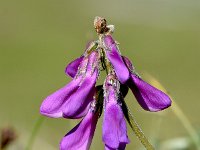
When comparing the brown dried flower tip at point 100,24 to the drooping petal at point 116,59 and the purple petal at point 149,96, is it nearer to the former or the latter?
the drooping petal at point 116,59

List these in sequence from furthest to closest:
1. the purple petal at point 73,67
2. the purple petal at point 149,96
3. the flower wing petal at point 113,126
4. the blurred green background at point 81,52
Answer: the blurred green background at point 81,52
the purple petal at point 73,67
the purple petal at point 149,96
the flower wing petal at point 113,126

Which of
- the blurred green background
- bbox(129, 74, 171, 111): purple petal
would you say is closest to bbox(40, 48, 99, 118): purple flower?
bbox(129, 74, 171, 111): purple petal

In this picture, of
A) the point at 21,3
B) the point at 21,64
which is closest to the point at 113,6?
the point at 21,3

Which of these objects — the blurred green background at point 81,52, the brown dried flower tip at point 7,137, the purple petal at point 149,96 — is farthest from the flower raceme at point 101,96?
the brown dried flower tip at point 7,137

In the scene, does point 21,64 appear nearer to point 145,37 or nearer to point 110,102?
point 145,37

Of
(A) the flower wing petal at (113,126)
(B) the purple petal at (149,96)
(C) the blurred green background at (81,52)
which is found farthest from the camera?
(C) the blurred green background at (81,52)

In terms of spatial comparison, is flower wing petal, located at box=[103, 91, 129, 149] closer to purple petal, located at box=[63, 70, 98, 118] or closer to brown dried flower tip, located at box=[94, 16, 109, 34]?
purple petal, located at box=[63, 70, 98, 118]
